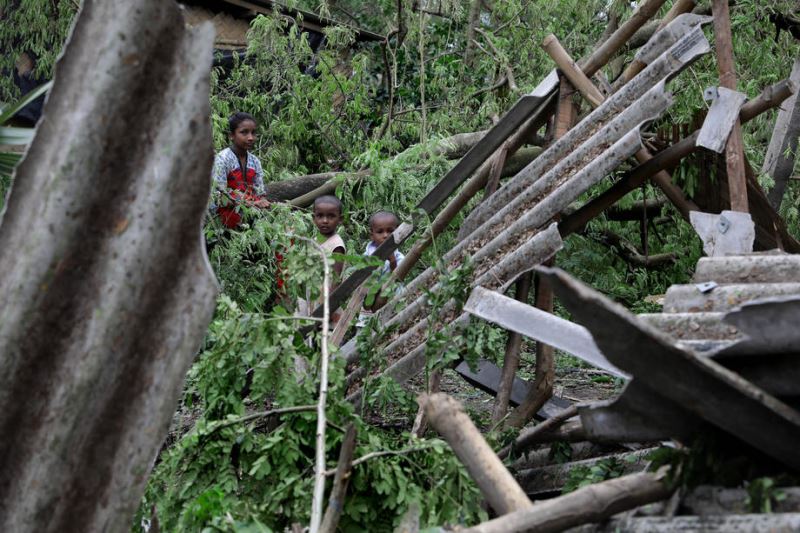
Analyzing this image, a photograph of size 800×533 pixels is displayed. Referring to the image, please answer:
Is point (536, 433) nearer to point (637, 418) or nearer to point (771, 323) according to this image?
point (637, 418)

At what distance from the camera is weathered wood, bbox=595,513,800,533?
2.26 metres

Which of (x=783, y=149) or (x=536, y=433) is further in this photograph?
(x=783, y=149)

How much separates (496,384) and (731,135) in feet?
6.73

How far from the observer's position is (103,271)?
8.30 feet

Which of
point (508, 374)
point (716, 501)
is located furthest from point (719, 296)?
point (508, 374)

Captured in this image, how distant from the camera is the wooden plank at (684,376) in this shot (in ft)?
7.29

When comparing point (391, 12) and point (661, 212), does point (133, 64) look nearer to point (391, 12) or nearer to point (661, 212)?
point (661, 212)

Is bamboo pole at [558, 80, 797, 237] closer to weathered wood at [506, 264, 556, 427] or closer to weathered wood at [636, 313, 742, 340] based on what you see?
weathered wood at [506, 264, 556, 427]

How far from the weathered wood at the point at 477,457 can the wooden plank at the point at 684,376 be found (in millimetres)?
499

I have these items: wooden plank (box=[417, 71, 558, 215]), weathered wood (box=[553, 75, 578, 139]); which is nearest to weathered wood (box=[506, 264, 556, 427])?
wooden plank (box=[417, 71, 558, 215])

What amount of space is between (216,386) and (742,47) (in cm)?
638

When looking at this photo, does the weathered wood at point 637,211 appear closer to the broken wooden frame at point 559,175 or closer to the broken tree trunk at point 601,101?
the broken tree trunk at point 601,101

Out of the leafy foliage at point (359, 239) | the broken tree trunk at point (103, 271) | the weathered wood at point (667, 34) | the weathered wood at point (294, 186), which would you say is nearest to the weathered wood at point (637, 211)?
the leafy foliage at point (359, 239)

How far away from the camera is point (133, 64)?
2.61 metres
